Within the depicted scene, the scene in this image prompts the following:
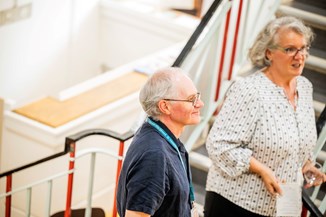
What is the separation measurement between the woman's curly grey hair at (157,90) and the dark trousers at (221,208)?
83cm

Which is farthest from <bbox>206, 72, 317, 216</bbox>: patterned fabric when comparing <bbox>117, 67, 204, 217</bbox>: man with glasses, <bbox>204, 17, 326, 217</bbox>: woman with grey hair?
<bbox>117, 67, 204, 217</bbox>: man with glasses

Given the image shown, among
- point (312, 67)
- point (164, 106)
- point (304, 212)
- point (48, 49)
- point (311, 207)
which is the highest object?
point (164, 106)

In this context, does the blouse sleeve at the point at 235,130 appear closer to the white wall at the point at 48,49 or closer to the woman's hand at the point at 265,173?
the woman's hand at the point at 265,173

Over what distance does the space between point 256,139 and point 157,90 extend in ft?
2.36

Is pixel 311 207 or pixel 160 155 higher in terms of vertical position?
pixel 160 155

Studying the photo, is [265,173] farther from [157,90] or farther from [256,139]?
[157,90]

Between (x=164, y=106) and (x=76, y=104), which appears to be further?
(x=76, y=104)

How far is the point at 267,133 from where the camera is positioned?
293cm

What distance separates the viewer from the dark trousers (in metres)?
3.06

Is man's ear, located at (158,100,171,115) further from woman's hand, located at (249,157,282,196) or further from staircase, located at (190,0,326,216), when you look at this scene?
staircase, located at (190,0,326,216)

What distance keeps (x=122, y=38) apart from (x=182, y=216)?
16.9 feet

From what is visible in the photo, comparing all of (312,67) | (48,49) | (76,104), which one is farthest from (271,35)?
(48,49)

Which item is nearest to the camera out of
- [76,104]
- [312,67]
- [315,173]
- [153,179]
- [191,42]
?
[153,179]

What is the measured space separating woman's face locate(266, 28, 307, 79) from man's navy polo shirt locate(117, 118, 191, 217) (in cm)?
75
